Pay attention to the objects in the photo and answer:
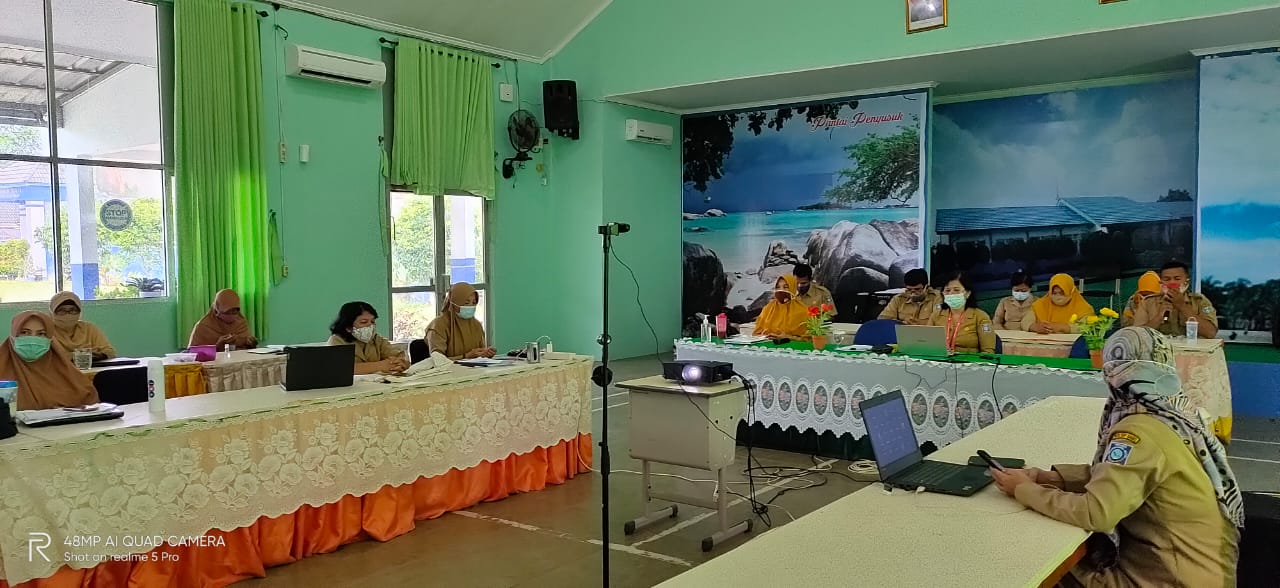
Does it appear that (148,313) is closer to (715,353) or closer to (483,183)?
(483,183)

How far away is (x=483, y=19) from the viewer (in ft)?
31.8

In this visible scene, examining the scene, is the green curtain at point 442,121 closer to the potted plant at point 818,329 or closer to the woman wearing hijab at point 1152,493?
the potted plant at point 818,329

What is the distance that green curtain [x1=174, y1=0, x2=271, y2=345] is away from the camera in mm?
7461

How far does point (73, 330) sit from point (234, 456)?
350 centimetres

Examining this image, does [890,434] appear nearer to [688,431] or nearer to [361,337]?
[688,431]

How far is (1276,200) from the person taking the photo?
7.67 metres

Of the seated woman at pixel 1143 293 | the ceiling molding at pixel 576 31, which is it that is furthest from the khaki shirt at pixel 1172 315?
the ceiling molding at pixel 576 31

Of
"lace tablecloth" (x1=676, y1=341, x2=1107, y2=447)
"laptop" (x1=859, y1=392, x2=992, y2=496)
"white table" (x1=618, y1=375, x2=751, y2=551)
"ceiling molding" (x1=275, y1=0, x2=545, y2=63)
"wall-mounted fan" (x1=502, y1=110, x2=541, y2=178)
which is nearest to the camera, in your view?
"laptop" (x1=859, y1=392, x2=992, y2=496)

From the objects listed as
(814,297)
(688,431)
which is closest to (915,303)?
(814,297)

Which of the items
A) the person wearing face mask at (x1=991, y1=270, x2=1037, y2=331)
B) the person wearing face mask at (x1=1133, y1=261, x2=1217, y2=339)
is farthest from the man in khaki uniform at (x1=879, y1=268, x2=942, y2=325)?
the person wearing face mask at (x1=1133, y1=261, x2=1217, y2=339)

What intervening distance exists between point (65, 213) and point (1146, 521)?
773cm

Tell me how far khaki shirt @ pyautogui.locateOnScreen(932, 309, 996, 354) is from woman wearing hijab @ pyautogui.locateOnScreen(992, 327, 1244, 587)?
374 cm

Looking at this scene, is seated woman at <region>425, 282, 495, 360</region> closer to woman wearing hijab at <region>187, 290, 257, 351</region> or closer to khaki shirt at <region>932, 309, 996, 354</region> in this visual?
woman wearing hijab at <region>187, 290, 257, 351</region>

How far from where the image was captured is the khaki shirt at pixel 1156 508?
7.20 feet
